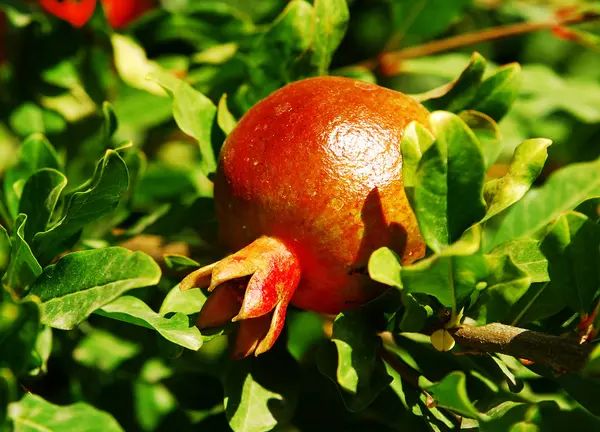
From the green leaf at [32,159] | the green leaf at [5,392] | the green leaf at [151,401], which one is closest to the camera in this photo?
the green leaf at [5,392]

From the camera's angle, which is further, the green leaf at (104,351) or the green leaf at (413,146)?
the green leaf at (104,351)

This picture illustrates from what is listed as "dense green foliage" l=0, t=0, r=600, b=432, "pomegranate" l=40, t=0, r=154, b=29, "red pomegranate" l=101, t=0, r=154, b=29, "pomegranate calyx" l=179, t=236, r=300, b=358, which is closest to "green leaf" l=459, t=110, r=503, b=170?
"dense green foliage" l=0, t=0, r=600, b=432

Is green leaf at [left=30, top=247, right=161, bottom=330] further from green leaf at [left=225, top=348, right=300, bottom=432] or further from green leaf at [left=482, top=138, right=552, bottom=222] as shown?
green leaf at [left=482, top=138, right=552, bottom=222]

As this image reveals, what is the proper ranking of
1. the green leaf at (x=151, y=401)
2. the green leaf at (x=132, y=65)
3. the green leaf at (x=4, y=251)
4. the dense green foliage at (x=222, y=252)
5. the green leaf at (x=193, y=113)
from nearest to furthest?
the dense green foliage at (x=222, y=252) → the green leaf at (x=4, y=251) → the green leaf at (x=193, y=113) → the green leaf at (x=151, y=401) → the green leaf at (x=132, y=65)

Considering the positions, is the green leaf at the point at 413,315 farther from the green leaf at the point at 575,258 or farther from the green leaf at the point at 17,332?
the green leaf at the point at 17,332

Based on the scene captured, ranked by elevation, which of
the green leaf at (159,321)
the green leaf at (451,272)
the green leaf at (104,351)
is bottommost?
the green leaf at (104,351)

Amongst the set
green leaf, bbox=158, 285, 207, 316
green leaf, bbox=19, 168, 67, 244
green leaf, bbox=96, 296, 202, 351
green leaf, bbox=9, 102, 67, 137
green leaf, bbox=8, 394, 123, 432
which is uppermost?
green leaf, bbox=19, 168, 67, 244

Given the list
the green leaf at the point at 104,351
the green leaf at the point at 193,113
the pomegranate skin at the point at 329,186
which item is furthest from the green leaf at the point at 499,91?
the green leaf at the point at 104,351

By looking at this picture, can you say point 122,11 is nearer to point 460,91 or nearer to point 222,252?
point 222,252
